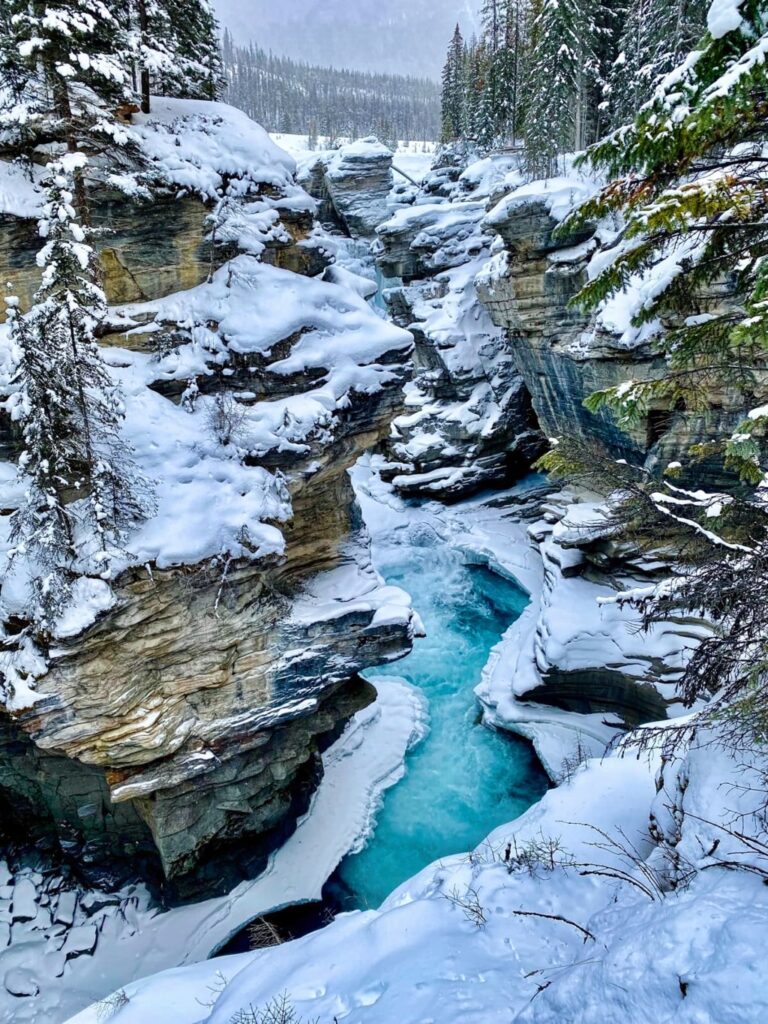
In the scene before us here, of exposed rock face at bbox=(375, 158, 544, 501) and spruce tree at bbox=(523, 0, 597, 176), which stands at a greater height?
spruce tree at bbox=(523, 0, 597, 176)

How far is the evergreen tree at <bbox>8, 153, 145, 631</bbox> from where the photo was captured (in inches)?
325

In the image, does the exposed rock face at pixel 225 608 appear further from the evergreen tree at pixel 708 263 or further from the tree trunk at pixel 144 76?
the evergreen tree at pixel 708 263

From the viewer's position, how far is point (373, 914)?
6.89 metres

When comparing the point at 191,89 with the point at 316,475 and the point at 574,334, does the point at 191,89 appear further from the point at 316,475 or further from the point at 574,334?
the point at 574,334

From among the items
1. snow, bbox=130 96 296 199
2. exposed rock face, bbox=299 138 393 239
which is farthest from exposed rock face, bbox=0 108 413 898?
exposed rock face, bbox=299 138 393 239

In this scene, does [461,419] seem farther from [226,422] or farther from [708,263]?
[708,263]

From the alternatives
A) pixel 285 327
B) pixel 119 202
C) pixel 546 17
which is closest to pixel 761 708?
pixel 285 327

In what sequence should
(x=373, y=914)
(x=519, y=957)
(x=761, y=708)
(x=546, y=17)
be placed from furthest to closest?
(x=546, y=17)
(x=373, y=914)
(x=519, y=957)
(x=761, y=708)

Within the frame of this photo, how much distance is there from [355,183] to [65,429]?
38.2 m

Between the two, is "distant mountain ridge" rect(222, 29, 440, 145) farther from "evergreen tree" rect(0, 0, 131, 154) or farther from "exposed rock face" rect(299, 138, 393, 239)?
"evergreen tree" rect(0, 0, 131, 154)

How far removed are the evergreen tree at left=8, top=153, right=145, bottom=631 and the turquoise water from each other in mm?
8840

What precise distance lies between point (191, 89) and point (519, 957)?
20.6 m

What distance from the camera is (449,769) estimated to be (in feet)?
47.4

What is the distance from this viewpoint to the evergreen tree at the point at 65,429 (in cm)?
825
